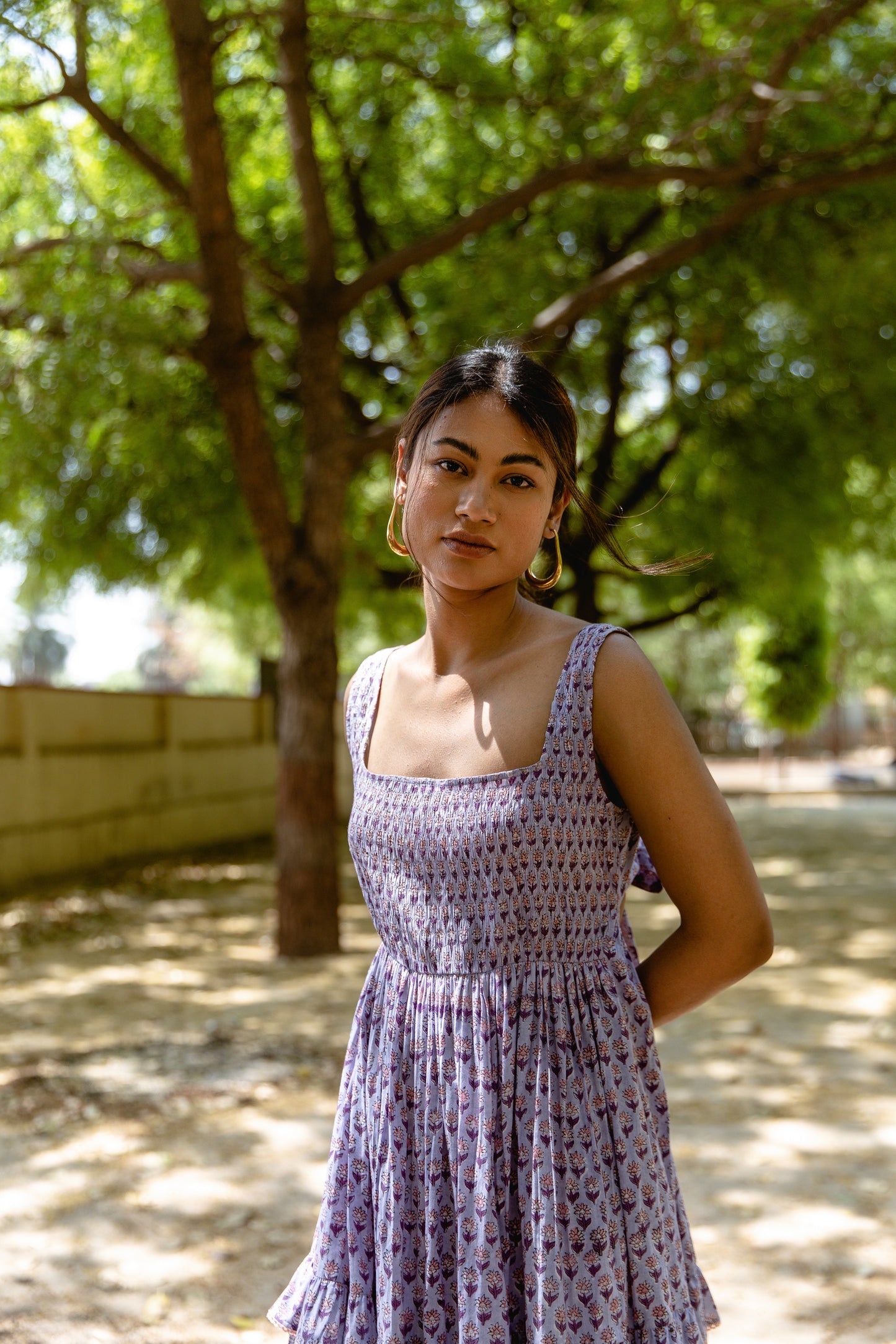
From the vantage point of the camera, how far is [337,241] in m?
10.7

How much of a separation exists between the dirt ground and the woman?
2.05m

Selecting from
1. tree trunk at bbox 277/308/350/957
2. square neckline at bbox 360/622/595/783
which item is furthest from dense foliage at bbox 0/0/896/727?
square neckline at bbox 360/622/595/783

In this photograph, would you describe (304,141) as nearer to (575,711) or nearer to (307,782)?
(307,782)

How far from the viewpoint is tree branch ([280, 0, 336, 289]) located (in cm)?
745

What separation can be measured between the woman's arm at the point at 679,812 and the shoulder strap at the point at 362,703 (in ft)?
1.30

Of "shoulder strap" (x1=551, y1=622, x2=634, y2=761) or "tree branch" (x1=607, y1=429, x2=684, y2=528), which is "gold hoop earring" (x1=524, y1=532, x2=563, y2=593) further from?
"tree branch" (x1=607, y1=429, x2=684, y2=528)

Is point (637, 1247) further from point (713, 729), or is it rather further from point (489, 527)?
point (713, 729)

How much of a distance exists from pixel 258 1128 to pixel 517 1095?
3.64 meters

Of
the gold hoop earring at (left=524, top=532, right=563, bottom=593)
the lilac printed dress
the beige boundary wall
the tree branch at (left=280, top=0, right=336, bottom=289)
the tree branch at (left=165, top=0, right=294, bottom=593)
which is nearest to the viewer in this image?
the lilac printed dress

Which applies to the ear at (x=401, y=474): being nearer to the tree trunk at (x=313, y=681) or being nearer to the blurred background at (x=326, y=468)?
the blurred background at (x=326, y=468)

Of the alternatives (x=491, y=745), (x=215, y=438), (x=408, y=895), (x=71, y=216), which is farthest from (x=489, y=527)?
(x=215, y=438)

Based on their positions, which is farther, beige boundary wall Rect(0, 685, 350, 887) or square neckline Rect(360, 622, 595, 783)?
beige boundary wall Rect(0, 685, 350, 887)

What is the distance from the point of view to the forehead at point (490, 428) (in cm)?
156

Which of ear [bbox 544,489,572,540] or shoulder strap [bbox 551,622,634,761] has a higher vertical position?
ear [bbox 544,489,572,540]
